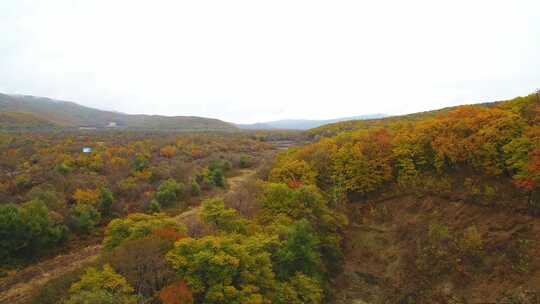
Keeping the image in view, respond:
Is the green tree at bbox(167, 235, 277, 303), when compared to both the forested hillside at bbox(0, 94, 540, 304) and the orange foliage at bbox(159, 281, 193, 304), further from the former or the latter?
the orange foliage at bbox(159, 281, 193, 304)

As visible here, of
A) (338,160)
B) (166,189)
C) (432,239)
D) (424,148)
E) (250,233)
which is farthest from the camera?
(166,189)

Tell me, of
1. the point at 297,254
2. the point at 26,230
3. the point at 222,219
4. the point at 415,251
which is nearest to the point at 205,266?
the point at 222,219

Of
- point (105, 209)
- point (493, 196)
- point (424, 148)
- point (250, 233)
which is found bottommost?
point (105, 209)

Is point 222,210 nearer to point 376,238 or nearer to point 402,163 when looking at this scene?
point 376,238

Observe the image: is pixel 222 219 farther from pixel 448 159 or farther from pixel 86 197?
pixel 86 197

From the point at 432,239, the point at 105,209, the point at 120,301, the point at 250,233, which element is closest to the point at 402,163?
the point at 432,239

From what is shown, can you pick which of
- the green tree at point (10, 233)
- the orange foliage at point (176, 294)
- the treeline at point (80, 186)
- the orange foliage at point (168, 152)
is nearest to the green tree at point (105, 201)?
the treeline at point (80, 186)
